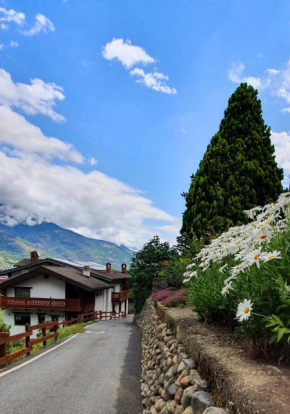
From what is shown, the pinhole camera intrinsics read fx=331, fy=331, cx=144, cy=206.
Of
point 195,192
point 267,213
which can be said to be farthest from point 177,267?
point 267,213

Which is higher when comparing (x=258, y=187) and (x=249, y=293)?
(x=258, y=187)

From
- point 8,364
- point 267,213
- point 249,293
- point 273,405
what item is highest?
point 267,213

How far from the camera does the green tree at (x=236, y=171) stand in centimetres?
1417

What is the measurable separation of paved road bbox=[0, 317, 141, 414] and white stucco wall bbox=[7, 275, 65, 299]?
2078 cm

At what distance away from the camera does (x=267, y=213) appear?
3.54 m

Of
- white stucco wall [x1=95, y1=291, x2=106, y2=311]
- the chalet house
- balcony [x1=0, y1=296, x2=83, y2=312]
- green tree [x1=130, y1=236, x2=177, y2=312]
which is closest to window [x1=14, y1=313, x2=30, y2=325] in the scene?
the chalet house

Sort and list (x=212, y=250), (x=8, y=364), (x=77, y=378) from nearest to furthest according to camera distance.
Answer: (x=212, y=250) < (x=77, y=378) < (x=8, y=364)

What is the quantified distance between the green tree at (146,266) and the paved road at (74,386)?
49.8 feet

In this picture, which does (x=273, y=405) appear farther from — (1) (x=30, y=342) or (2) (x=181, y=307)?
(1) (x=30, y=342)

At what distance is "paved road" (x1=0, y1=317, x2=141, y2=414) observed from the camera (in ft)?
17.9

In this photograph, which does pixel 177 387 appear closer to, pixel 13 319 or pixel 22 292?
pixel 22 292

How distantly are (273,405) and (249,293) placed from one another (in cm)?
98

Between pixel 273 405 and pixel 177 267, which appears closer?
pixel 273 405

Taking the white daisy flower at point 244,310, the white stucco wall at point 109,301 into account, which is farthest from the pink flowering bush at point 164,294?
the white stucco wall at point 109,301
